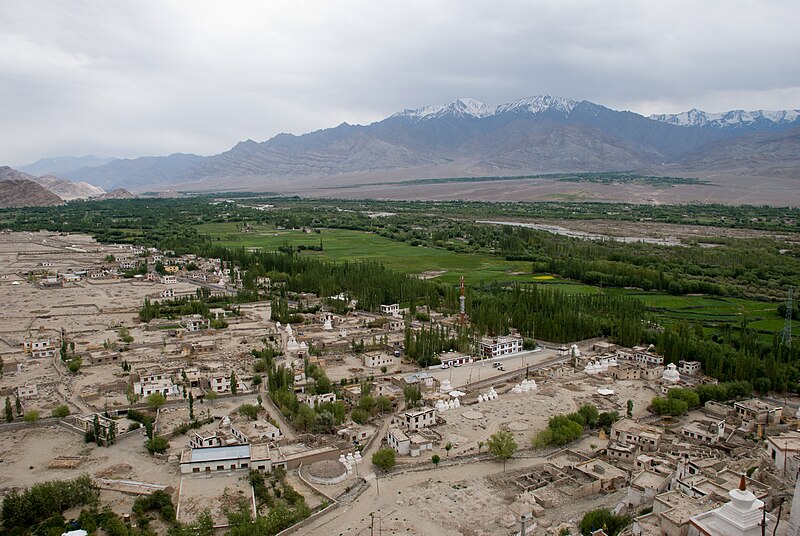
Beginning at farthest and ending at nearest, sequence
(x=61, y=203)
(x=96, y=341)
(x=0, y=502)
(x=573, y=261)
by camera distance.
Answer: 1. (x=61, y=203)
2. (x=573, y=261)
3. (x=96, y=341)
4. (x=0, y=502)

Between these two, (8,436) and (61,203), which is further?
(61,203)

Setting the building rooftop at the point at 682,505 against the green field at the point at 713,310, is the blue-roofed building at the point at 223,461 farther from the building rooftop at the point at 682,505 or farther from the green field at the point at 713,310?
the green field at the point at 713,310

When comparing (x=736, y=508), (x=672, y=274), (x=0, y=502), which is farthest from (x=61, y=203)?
(x=736, y=508)

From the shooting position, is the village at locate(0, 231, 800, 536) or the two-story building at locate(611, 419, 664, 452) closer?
the village at locate(0, 231, 800, 536)

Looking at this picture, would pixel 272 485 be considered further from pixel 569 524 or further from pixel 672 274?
pixel 672 274

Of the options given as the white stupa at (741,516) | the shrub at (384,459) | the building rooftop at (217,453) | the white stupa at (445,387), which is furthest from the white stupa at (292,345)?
the white stupa at (741,516)

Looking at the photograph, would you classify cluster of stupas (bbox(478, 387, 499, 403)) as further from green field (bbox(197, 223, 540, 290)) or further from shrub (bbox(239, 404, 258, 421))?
green field (bbox(197, 223, 540, 290))

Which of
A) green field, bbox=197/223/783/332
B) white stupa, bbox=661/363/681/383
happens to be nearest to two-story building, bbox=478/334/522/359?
white stupa, bbox=661/363/681/383
